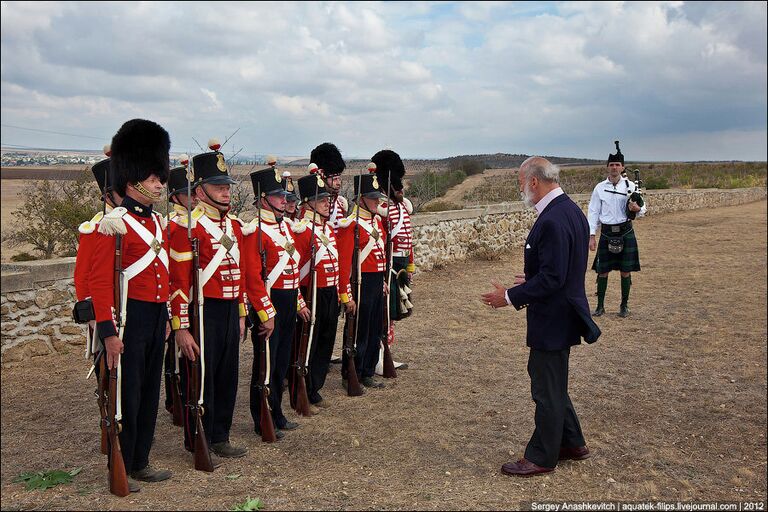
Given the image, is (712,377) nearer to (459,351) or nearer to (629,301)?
(459,351)

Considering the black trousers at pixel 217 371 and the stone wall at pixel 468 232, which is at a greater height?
the stone wall at pixel 468 232

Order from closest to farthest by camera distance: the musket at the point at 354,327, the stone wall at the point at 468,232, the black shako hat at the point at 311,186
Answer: the black shako hat at the point at 311,186 → the musket at the point at 354,327 → the stone wall at the point at 468,232

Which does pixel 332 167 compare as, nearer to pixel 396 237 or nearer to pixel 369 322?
pixel 396 237

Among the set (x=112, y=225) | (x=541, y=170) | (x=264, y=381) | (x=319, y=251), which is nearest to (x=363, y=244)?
(x=319, y=251)

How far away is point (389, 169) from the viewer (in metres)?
6.81

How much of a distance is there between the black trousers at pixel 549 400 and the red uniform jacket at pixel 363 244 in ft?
6.45

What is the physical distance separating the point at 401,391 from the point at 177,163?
9.38ft

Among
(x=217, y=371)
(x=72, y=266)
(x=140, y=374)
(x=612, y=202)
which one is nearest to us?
(x=140, y=374)

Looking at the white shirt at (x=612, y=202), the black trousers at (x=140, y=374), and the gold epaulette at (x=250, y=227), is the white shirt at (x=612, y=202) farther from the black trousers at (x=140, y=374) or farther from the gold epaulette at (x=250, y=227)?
the black trousers at (x=140, y=374)

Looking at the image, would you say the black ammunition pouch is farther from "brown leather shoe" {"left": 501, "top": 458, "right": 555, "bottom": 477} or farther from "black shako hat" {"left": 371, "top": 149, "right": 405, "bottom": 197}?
"black shako hat" {"left": 371, "top": 149, "right": 405, "bottom": 197}

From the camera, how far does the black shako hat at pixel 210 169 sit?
443 centimetres

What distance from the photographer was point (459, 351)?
7.67 metres

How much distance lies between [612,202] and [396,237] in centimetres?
373

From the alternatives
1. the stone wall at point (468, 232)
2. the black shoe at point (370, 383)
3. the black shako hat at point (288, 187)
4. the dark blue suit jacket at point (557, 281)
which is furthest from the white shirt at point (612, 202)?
the dark blue suit jacket at point (557, 281)
